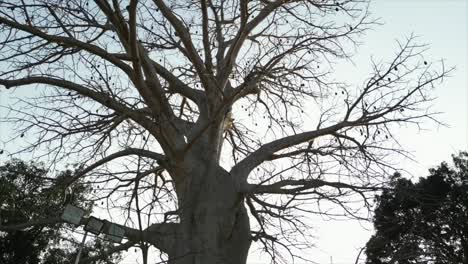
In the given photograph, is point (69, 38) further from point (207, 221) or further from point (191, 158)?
point (207, 221)

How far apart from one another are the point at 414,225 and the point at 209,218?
7.09 ft

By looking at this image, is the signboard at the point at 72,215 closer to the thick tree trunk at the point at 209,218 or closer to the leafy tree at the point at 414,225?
the thick tree trunk at the point at 209,218

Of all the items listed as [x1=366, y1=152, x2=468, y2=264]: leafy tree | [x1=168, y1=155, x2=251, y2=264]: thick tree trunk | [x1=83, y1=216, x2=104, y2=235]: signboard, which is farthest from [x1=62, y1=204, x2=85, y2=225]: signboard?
[x1=366, y1=152, x2=468, y2=264]: leafy tree

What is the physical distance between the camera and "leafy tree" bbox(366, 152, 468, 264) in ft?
7.94

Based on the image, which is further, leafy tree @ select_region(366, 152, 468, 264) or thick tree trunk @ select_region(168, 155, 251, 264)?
thick tree trunk @ select_region(168, 155, 251, 264)

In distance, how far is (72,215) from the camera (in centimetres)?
264

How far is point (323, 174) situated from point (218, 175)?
1.22 m

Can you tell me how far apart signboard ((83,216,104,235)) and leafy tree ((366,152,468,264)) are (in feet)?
5.36

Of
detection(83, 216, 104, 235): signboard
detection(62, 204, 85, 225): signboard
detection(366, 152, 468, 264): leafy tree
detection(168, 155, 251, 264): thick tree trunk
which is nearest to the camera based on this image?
detection(83, 216, 104, 235): signboard

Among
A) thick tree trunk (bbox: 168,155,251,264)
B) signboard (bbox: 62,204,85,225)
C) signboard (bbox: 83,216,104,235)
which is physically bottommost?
signboard (bbox: 83,216,104,235)

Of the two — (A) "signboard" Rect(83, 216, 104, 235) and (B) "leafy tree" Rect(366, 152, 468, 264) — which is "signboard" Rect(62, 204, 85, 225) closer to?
(A) "signboard" Rect(83, 216, 104, 235)

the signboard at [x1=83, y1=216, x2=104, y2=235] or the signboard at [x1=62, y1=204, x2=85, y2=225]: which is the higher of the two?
the signboard at [x1=62, y1=204, x2=85, y2=225]

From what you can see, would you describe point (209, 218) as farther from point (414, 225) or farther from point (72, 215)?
point (414, 225)

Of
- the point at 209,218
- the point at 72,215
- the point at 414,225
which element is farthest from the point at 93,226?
the point at 209,218
